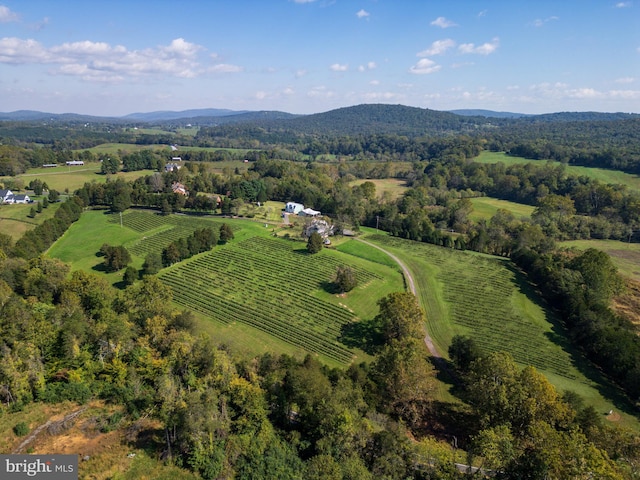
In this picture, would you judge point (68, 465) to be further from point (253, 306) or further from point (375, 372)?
point (253, 306)

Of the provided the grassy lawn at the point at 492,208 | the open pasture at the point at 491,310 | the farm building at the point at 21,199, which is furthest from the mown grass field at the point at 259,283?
the grassy lawn at the point at 492,208

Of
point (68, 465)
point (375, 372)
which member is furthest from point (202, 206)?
point (68, 465)

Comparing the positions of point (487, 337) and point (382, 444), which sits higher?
point (382, 444)

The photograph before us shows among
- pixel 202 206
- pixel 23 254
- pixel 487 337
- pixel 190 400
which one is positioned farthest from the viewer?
pixel 202 206

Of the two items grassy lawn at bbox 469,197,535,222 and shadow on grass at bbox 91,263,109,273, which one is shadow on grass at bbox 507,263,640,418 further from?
shadow on grass at bbox 91,263,109,273

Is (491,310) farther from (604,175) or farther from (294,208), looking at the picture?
(604,175)
